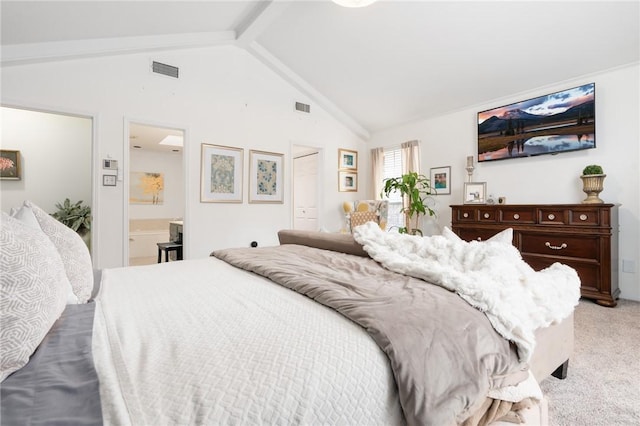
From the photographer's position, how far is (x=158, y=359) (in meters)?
0.71

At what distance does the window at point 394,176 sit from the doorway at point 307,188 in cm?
128

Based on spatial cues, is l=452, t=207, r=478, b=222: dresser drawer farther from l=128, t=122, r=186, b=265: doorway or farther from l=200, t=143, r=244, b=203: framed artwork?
l=128, t=122, r=186, b=265: doorway

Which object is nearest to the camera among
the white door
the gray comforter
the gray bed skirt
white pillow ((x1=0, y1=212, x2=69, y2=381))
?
the gray bed skirt

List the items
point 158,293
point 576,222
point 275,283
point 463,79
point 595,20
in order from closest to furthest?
point 158,293 < point 275,283 < point 595,20 < point 576,222 < point 463,79

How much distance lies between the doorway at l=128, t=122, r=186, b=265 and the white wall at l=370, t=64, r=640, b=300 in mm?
5133

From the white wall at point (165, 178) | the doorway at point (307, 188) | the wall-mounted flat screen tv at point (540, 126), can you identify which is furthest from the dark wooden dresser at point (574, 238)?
the white wall at point (165, 178)

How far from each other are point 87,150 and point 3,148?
890 mm

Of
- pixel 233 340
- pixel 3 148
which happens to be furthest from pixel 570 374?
pixel 3 148

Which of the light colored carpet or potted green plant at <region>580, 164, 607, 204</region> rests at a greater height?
potted green plant at <region>580, 164, 607, 204</region>

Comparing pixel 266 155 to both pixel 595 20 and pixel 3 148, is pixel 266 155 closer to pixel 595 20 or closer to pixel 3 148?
pixel 3 148

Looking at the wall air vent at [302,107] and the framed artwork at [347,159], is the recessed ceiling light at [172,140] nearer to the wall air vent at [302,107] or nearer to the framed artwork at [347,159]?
the wall air vent at [302,107]

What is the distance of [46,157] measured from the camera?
4.25m

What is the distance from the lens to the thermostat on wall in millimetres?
3402

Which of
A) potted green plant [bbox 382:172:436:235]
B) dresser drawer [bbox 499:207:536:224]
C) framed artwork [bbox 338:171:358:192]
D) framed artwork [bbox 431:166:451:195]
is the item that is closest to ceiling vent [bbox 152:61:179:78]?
framed artwork [bbox 338:171:358:192]
